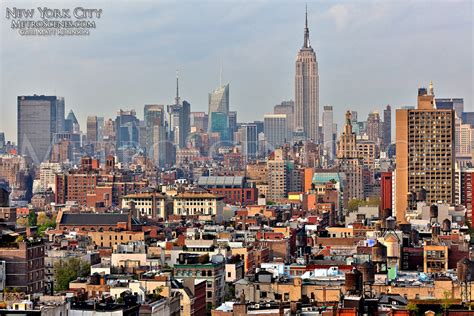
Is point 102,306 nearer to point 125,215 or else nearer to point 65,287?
point 65,287

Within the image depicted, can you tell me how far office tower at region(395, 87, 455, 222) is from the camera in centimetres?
13525

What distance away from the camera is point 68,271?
8281cm

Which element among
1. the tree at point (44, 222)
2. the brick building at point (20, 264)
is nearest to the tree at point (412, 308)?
Result: the brick building at point (20, 264)

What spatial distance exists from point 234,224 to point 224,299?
4539 centimetres

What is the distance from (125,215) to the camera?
122 meters

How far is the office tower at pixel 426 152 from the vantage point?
13525 centimetres

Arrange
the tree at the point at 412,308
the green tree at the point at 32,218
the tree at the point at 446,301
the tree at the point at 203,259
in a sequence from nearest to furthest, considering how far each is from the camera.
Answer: the tree at the point at 412,308
the tree at the point at 446,301
the tree at the point at 203,259
the green tree at the point at 32,218

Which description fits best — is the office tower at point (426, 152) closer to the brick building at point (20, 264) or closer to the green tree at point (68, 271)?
the green tree at point (68, 271)

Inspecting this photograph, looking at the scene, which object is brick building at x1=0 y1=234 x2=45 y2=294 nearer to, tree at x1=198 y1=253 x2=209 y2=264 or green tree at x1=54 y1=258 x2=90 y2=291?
tree at x1=198 y1=253 x2=209 y2=264

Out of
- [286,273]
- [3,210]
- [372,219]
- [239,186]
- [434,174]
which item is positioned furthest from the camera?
[239,186]

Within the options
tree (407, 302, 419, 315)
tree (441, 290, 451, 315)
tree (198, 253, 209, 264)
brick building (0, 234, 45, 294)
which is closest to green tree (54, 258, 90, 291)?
tree (198, 253, 209, 264)

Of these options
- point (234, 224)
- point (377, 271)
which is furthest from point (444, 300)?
point (234, 224)

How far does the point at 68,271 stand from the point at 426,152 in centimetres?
5828

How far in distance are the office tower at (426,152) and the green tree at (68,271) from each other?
172 ft
